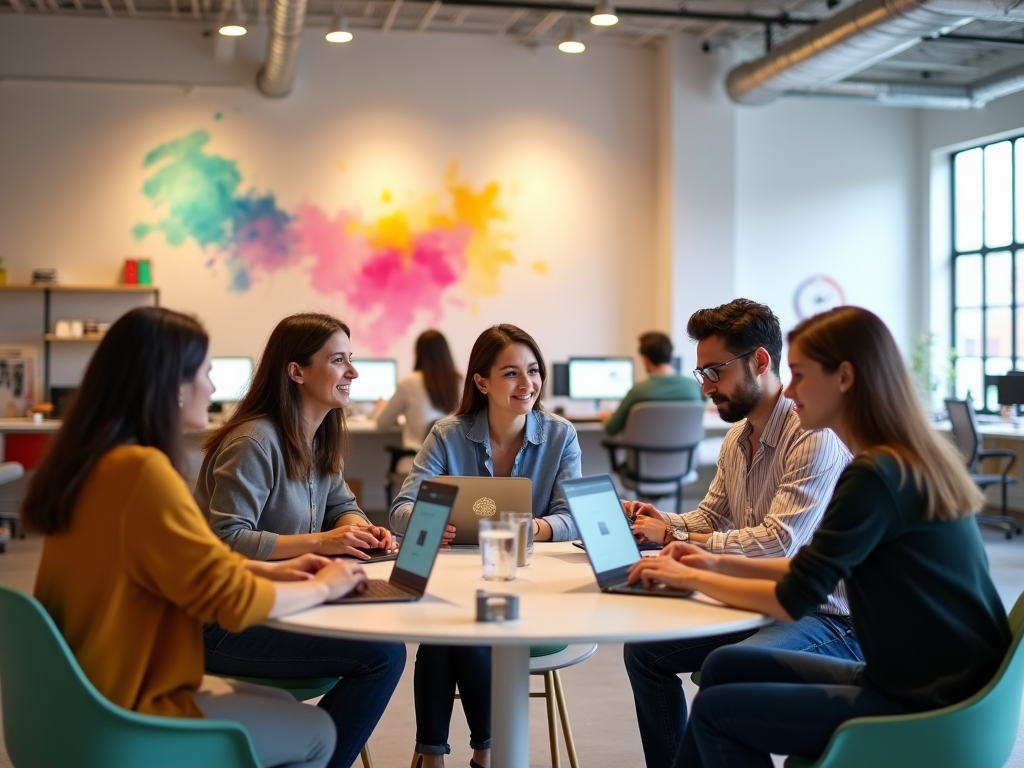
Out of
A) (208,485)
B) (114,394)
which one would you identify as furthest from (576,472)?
(114,394)

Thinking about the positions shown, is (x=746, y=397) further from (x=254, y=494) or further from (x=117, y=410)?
(x=117, y=410)

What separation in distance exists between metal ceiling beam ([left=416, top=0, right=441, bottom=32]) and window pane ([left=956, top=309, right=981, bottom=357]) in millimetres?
5174

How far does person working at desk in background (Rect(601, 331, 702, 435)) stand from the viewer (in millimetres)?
6395

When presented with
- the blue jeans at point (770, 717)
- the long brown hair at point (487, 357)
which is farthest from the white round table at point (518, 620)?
the long brown hair at point (487, 357)

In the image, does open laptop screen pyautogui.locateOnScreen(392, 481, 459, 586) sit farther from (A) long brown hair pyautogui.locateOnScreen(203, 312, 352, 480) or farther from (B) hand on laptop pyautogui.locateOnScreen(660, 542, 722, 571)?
(A) long brown hair pyautogui.locateOnScreen(203, 312, 352, 480)

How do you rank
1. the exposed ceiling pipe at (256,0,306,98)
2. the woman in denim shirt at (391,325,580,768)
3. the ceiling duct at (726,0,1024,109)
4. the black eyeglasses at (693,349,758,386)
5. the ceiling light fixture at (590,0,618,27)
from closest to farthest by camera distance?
the black eyeglasses at (693,349,758,386) < the woman in denim shirt at (391,325,580,768) < the ceiling duct at (726,0,1024,109) < the ceiling light fixture at (590,0,618,27) < the exposed ceiling pipe at (256,0,306,98)

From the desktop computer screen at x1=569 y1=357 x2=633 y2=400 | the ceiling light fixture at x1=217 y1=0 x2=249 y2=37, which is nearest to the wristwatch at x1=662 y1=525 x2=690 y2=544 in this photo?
the ceiling light fixture at x1=217 y1=0 x2=249 y2=37

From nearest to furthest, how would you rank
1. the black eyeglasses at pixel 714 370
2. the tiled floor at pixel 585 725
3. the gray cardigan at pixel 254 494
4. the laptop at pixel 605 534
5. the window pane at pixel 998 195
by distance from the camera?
the laptop at pixel 605 534, the gray cardigan at pixel 254 494, the black eyeglasses at pixel 714 370, the tiled floor at pixel 585 725, the window pane at pixel 998 195

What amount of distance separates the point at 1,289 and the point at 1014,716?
727cm

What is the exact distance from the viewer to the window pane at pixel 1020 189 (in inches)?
336

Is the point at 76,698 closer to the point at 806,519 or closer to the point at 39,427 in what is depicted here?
the point at 806,519

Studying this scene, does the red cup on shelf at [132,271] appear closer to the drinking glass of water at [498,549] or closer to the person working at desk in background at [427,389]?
the person working at desk in background at [427,389]

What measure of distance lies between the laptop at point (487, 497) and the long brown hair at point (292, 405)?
381mm

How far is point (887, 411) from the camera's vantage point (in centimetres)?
183
